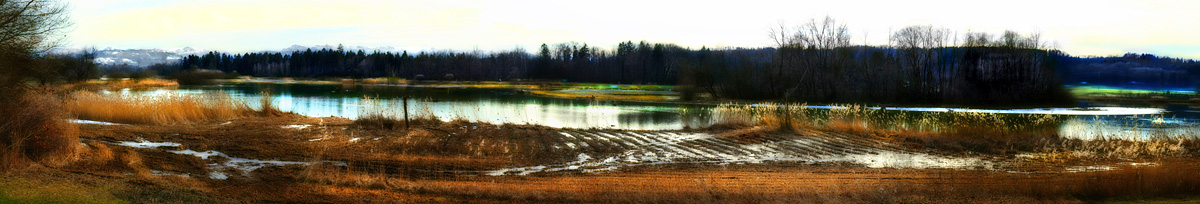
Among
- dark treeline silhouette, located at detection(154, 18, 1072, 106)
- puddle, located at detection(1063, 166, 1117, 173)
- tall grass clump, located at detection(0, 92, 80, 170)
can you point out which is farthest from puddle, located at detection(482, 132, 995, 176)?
dark treeline silhouette, located at detection(154, 18, 1072, 106)

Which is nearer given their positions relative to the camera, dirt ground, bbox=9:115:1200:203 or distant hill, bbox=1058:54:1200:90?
dirt ground, bbox=9:115:1200:203

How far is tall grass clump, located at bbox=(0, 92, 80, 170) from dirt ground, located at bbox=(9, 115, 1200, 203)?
41cm

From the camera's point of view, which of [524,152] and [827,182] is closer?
[827,182]

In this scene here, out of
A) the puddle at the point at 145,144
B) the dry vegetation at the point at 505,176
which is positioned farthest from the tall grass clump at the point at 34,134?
the puddle at the point at 145,144

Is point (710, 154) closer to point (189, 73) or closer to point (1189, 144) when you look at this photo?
point (1189, 144)

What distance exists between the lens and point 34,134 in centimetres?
1047

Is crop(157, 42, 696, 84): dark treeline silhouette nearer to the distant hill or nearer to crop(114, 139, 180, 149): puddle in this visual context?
the distant hill

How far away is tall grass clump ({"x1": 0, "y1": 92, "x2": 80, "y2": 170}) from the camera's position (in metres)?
10.1

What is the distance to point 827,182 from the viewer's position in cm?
1034

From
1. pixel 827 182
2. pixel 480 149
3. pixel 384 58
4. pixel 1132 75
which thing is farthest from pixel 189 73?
pixel 1132 75

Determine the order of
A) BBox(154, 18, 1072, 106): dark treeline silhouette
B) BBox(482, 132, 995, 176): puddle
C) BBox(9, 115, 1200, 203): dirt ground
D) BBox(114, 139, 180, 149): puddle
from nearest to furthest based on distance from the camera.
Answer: BBox(9, 115, 1200, 203): dirt ground → BBox(482, 132, 995, 176): puddle → BBox(114, 139, 180, 149): puddle → BBox(154, 18, 1072, 106): dark treeline silhouette

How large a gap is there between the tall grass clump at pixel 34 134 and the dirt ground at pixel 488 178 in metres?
0.41

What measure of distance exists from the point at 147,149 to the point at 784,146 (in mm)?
12964

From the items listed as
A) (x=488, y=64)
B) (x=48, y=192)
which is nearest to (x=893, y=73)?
(x=48, y=192)
